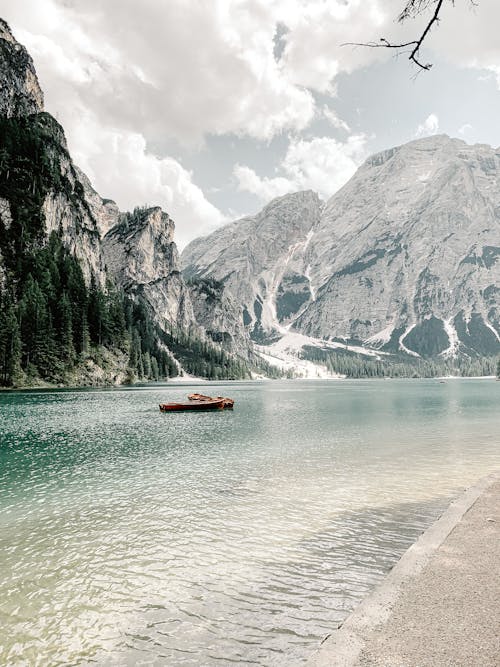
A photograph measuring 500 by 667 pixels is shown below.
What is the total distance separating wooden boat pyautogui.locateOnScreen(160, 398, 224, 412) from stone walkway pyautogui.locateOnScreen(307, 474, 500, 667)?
201 feet

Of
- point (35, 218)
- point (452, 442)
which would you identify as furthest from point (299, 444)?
point (35, 218)

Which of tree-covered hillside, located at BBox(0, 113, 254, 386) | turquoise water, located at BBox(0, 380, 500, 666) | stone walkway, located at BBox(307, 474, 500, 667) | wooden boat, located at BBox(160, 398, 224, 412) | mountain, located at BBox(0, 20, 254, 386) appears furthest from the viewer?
mountain, located at BBox(0, 20, 254, 386)

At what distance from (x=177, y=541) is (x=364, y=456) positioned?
19870 millimetres

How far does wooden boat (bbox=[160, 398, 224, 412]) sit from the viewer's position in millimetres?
68875

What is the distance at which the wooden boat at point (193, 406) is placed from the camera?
226 feet

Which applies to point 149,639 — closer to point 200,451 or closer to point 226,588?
point 226,588

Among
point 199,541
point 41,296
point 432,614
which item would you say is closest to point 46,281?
point 41,296

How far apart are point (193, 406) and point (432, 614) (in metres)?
66.8

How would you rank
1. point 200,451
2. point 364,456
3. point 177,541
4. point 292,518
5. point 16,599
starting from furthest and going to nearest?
1. point 200,451
2. point 364,456
3. point 292,518
4. point 177,541
5. point 16,599

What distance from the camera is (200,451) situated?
33.5m

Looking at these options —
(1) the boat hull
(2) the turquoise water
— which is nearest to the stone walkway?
(2) the turquoise water

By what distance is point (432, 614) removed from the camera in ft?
22.6

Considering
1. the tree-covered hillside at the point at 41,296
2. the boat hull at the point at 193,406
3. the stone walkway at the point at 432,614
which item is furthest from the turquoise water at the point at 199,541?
the tree-covered hillside at the point at 41,296

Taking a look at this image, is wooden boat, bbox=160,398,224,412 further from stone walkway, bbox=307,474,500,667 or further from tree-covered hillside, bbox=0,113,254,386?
stone walkway, bbox=307,474,500,667
